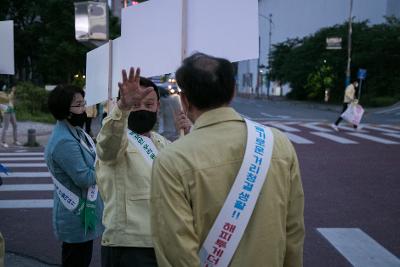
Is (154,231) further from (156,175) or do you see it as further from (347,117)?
(347,117)

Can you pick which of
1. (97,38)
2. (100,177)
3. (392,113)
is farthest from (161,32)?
(392,113)

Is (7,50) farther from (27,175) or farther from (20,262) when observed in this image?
(27,175)

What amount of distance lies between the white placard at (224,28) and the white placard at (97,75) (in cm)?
58

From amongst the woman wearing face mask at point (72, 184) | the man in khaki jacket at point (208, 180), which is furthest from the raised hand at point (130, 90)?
the woman wearing face mask at point (72, 184)

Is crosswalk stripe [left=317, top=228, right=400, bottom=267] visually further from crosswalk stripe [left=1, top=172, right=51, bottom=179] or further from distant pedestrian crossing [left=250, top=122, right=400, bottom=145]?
distant pedestrian crossing [left=250, top=122, right=400, bottom=145]

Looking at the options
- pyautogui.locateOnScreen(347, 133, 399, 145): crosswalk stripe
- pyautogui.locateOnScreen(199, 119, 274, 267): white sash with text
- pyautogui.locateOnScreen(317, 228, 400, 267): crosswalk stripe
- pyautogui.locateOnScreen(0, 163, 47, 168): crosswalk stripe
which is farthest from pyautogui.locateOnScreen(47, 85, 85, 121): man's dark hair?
pyautogui.locateOnScreen(347, 133, 399, 145): crosswalk stripe

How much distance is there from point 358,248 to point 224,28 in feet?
11.4

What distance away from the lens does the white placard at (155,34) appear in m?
2.71

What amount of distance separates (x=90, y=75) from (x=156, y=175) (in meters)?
1.56

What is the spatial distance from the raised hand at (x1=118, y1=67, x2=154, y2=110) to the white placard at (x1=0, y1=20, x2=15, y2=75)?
2246 millimetres

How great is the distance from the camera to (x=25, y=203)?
24.0 feet

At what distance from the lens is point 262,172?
1952mm

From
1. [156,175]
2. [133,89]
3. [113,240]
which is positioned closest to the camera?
[156,175]

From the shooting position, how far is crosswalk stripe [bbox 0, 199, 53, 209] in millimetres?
7141
